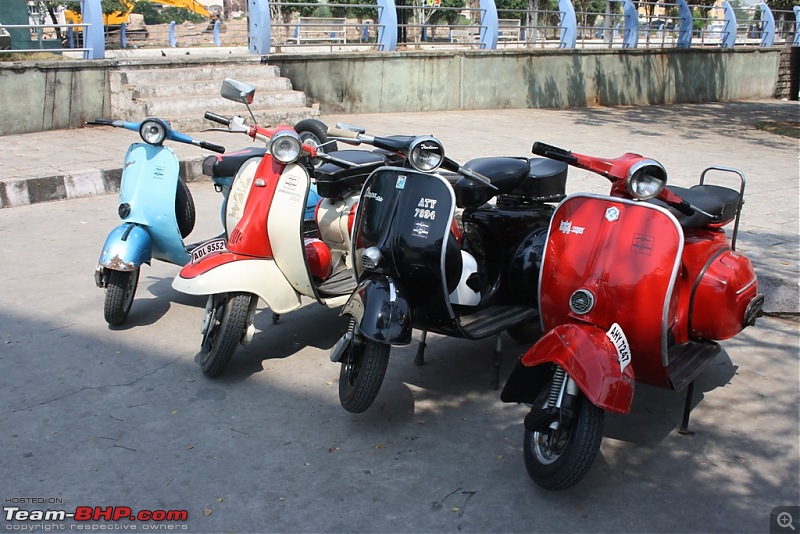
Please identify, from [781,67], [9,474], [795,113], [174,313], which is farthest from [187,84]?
[781,67]

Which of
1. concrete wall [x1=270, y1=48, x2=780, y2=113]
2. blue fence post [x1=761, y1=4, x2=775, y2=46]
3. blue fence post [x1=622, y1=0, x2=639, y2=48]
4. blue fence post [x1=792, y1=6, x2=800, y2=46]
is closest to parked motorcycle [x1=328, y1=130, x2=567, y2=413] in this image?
concrete wall [x1=270, y1=48, x2=780, y2=113]

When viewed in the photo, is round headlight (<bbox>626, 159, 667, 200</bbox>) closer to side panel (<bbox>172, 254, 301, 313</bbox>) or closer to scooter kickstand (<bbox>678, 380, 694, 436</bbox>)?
scooter kickstand (<bbox>678, 380, 694, 436</bbox>)

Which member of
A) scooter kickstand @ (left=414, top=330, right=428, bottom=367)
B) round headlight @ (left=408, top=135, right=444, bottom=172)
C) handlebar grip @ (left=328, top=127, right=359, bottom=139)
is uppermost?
handlebar grip @ (left=328, top=127, right=359, bottom=139)

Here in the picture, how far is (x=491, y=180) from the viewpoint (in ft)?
13.1

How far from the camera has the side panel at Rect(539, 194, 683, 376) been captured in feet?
10.5

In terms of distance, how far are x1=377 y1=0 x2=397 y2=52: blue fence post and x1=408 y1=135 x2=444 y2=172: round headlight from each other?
438 inches

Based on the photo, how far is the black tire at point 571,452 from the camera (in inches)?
113

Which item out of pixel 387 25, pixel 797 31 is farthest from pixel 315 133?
pixel 797 31

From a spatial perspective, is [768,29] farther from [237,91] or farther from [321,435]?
[321,435]

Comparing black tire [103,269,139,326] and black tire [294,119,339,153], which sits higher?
black tire [294,119,339,153]

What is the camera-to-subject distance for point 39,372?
13.4 feet

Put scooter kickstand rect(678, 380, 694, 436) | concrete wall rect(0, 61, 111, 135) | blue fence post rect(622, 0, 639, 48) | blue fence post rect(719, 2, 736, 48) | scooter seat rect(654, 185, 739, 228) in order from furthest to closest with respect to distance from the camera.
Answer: blue fence post rect(719, 2, 736, 48), blue fence post rect(622, 0, 639, 48), concrete wall rect(0, 61, 111, 135), scooter seat rect(654, 185, 739, 228), scooter kickstand rect(678, 380, 694, 436)

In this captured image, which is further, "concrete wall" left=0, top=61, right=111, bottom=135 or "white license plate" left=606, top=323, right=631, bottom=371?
"concrete wall" left=0, top=61, right=111, bottom=135

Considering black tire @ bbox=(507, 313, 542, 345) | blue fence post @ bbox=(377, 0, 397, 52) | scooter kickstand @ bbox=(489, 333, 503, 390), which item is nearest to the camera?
scooter kickstand @ bbox=(489, 333, 503, 390)
